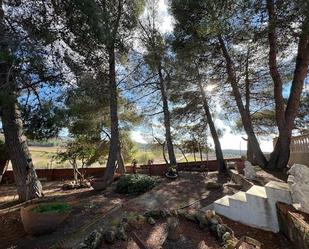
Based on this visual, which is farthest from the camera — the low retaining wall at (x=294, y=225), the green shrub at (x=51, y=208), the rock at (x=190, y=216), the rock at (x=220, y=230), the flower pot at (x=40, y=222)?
the green shrub at (x=51, y=208)

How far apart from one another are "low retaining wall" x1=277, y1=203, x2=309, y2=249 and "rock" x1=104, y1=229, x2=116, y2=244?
2384mm

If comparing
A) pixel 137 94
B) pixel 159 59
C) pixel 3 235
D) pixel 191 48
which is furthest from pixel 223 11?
pixel 3 235

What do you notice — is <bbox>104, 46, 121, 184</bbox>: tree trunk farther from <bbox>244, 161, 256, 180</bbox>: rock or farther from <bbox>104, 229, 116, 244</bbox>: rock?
<bbox>104, 229, 116, 244</bbox>: rock

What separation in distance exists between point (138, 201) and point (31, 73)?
370 centimetres

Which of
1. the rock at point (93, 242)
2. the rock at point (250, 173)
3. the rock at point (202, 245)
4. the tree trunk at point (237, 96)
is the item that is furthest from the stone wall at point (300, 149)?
the rock at point (93, 242)

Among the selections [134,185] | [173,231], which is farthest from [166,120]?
[173,231]

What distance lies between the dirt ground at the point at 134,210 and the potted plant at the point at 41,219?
0.39ft

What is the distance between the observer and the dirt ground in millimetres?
4086

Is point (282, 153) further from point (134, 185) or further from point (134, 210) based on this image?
point (134, 210)

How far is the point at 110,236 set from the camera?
380cm

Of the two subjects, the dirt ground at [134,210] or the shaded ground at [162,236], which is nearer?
the shaded ground at [162,236]

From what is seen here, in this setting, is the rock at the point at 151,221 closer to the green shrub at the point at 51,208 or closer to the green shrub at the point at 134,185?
the green shrub at the point at 51,208

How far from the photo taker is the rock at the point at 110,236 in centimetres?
376

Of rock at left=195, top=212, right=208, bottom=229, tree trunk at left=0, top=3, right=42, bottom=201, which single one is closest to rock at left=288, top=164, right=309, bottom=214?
rock at left=195, top=212, right=208, bottom=229
